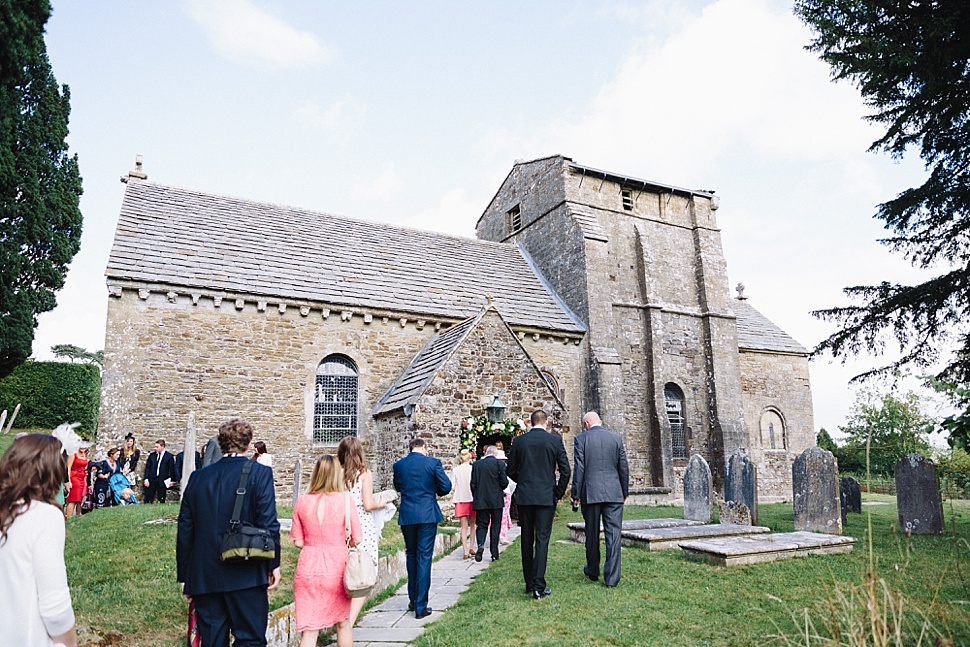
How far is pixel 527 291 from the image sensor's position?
21719mm

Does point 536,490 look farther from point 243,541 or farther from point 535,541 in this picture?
point 243,541

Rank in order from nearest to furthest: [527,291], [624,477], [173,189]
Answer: [624,477]
[173,189]
[527,291]

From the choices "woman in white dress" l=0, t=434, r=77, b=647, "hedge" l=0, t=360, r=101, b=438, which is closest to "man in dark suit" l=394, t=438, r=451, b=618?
"woman in white dress" l=0, t=434, r=77, b=647

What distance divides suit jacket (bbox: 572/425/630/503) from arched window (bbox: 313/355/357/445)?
10199 mm

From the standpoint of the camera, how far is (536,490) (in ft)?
23.7

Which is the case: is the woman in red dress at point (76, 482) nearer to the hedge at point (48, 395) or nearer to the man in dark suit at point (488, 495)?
the man in dark suit at point (488, 495)

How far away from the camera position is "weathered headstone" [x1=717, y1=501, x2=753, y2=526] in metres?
11.2

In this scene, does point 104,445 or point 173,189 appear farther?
point 173,189

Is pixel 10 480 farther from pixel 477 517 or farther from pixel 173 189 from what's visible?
pixel 173 189

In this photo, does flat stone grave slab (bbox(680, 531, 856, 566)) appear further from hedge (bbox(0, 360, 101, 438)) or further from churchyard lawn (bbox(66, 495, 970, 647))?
hedge (bbox(0, 360, 101, 438))

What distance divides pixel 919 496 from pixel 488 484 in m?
7.93

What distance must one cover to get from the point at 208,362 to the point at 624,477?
11758 mm

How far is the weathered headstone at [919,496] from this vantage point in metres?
11.1

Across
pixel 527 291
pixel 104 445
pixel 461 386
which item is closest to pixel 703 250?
pixel 527 291
